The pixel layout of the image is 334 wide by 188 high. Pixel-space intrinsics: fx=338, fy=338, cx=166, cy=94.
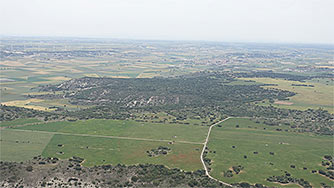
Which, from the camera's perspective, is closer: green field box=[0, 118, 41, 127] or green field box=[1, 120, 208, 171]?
green field box=[1, 120, 208, 171]

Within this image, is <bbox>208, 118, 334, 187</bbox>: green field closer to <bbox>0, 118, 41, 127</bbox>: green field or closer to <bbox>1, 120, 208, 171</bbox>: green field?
<bbox>1, 120, 208, 171</bbox>: green field

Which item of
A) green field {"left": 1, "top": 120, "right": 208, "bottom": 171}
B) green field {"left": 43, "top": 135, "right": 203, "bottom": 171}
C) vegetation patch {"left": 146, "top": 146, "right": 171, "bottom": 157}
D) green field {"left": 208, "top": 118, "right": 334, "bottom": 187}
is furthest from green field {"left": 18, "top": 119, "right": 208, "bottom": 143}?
vegetation patch {"left": 146, "top": 146, "right": 171, "bottom": 157}

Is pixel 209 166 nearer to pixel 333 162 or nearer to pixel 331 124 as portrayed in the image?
pixel 333 162

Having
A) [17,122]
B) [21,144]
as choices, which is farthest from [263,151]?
[17,122]

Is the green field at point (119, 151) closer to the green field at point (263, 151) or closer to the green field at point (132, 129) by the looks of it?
the green field at point (132, 129)

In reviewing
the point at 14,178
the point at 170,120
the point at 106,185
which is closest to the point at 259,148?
the point at 170,120

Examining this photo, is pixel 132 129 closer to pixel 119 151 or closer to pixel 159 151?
pixel 119 151

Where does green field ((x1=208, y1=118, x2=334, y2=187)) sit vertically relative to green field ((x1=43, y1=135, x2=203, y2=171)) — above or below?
above
